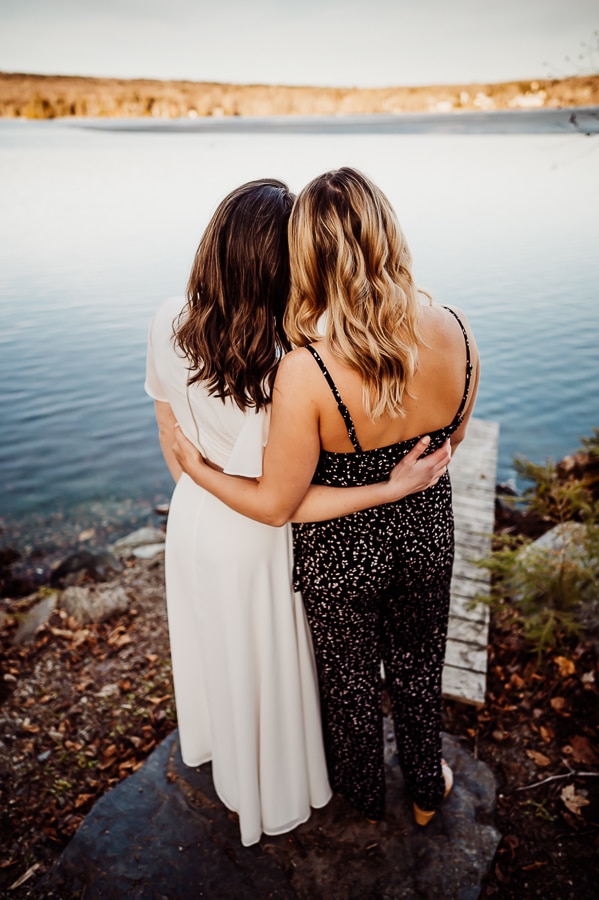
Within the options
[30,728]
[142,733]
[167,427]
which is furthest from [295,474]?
[30,728]

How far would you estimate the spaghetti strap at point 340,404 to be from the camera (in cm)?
162

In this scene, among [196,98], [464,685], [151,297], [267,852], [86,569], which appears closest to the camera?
[267,852]

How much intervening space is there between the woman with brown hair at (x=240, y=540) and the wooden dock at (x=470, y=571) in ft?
3.88

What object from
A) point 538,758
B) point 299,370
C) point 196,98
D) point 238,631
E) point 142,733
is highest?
point 196,98

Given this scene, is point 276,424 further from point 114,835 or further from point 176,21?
point 176,21

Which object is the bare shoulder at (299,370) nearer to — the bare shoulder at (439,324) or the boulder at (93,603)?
the bare shoulder at (439,324)

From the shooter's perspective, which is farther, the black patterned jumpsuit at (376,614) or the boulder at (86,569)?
the boulder at (86,569)

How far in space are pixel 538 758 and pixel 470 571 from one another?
4.68 feet

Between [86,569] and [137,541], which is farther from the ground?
[86,569]

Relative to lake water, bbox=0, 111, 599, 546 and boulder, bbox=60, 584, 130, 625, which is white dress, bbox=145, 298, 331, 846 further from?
lake water, bbox=0, 111, 599, 546

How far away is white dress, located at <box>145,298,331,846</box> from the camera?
6.52 ft

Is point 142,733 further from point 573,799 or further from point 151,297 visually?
point 151,297

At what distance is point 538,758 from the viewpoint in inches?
120

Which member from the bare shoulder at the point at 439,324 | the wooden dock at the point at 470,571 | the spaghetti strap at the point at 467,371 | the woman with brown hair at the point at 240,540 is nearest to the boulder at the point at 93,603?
the woman with brown hair at the point at 240,540
